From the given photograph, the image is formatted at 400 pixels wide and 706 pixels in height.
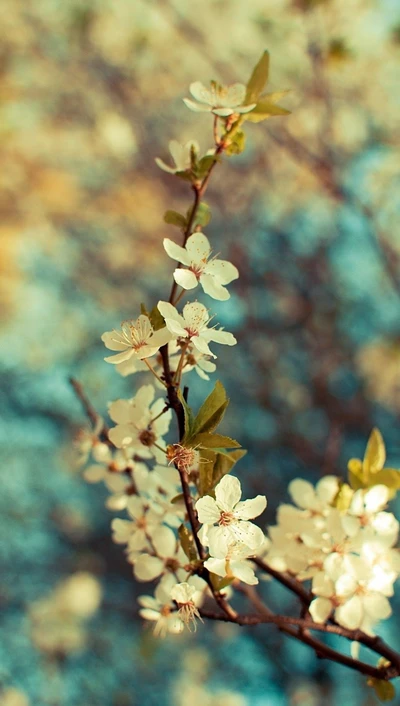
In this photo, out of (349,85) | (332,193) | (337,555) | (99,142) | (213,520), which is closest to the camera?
(213,520)

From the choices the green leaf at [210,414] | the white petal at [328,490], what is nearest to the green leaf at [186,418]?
the green leaf at [210,414]

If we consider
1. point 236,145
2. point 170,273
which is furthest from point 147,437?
point 170,273

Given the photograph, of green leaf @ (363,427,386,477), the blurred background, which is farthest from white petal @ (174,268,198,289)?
the blurred background

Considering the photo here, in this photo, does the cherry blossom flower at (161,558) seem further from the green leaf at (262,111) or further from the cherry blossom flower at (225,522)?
the green leaf at (262,111)

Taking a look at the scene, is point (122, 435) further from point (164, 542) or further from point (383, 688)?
point (383, 688)

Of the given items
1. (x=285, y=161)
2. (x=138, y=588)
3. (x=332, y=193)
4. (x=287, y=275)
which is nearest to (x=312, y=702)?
(x=138, y=588)

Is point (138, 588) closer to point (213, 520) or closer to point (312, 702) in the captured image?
point (312, 702)

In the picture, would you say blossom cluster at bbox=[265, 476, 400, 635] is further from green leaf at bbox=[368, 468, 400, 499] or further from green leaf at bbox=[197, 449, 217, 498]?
green leaf at bbox=[197, 449, 217, 498]
